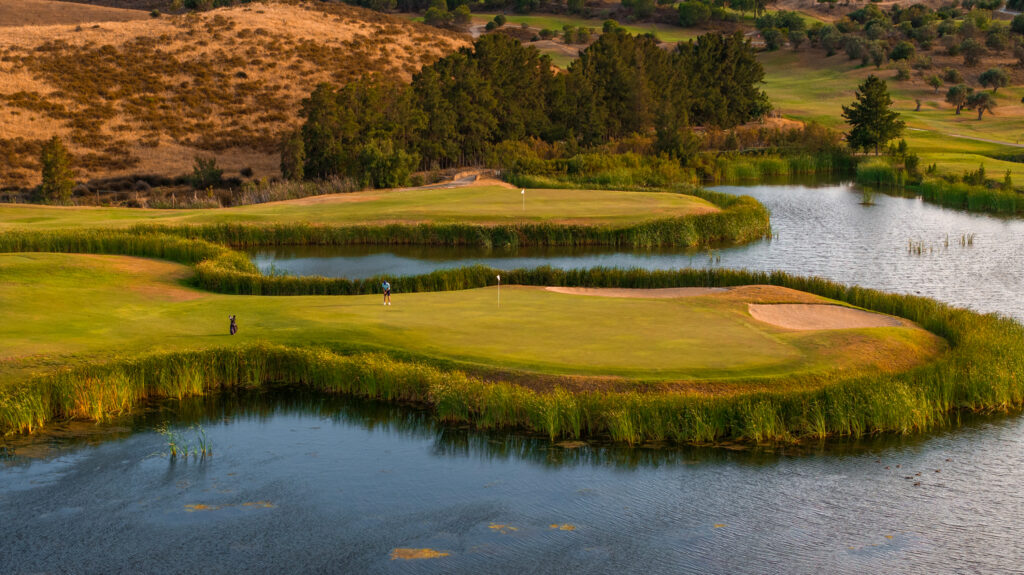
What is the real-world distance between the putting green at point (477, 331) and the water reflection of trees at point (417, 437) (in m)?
1.64

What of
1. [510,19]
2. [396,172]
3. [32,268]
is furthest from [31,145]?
[510,19]

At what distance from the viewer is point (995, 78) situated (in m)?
114

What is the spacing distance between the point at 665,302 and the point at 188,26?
94088 millimetres

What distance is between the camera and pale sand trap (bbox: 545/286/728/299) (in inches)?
1254

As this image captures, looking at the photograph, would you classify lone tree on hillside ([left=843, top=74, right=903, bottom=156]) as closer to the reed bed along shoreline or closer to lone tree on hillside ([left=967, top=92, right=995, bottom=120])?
lone tree on hillside ([left=967, top=92, right=995, bottom=120])

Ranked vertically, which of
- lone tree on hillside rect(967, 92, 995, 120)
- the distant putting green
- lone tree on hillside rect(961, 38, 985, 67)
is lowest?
the distant putting green

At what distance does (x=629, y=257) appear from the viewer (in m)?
45.4

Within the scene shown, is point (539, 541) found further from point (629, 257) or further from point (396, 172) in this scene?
point (396, 172)

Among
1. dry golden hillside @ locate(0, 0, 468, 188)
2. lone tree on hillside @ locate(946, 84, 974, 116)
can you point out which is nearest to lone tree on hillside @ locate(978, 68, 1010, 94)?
lone tree on hillside @ locate(946, 84, 974, 116)

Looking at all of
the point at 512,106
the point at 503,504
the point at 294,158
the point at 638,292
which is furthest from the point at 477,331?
the point at 512,106

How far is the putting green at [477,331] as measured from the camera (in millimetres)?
22906

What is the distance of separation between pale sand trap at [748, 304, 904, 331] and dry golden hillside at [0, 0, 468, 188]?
59557 mm

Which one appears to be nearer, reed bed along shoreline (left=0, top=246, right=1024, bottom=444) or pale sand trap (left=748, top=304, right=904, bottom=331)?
reed bed along shoreline (left=0, top=246, right=1024, bottom=444)

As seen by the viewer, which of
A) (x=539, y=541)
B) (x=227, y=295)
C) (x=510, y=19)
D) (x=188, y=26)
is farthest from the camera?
(x=510, y=19)
